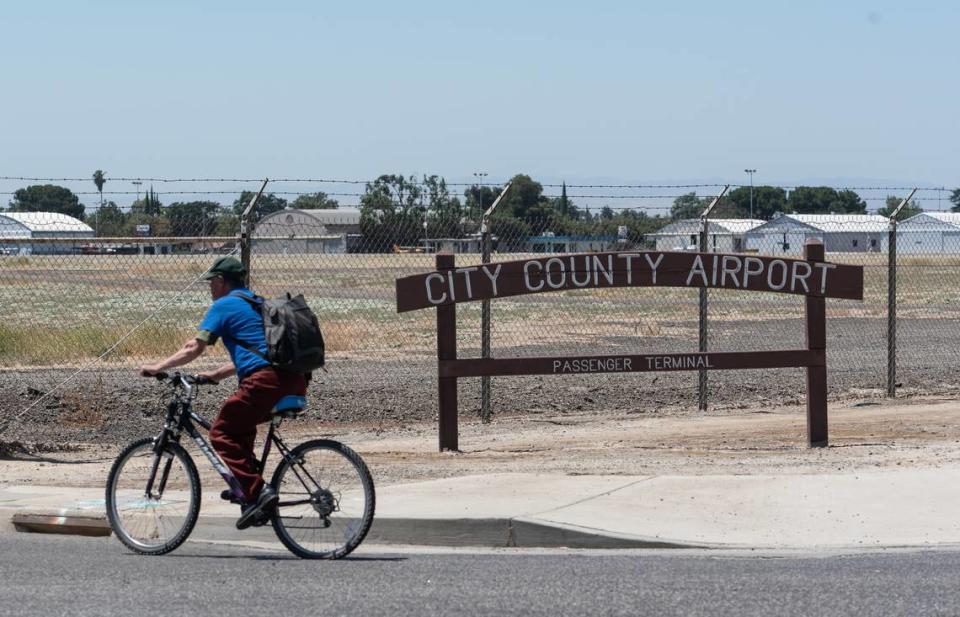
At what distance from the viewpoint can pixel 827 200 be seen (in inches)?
2387

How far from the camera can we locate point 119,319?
26.0 m

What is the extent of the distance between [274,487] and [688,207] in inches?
352

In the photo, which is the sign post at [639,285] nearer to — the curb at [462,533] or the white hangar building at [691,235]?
the white hangar building at [691,235]

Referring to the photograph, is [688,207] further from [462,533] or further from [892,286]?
[462,533]

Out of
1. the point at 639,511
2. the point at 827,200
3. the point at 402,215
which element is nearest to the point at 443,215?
the point at 402,215

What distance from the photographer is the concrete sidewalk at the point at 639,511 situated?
27.8ft

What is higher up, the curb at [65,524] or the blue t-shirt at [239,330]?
the blue t-shirt at [239,330]

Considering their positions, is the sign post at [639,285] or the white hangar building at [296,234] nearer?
the sign post at [639,285]

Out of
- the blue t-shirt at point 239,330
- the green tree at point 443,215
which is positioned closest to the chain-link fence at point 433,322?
the green tree at point 443,215

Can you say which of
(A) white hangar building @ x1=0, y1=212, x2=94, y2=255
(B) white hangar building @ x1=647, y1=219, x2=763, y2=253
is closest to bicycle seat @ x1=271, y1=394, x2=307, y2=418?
(A) white hangar building @ x1=0, y1=212, x2=94, y2=255

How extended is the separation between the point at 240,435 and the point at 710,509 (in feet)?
10.5

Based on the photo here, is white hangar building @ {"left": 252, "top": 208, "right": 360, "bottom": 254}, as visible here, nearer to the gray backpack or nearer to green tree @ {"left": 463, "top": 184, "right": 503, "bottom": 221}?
green tree @ {"left": 463, "top": 184, "right": 503, "bottom": 221}

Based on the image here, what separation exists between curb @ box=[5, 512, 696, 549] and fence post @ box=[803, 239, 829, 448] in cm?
449

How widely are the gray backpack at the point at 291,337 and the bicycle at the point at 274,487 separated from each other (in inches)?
10.2
